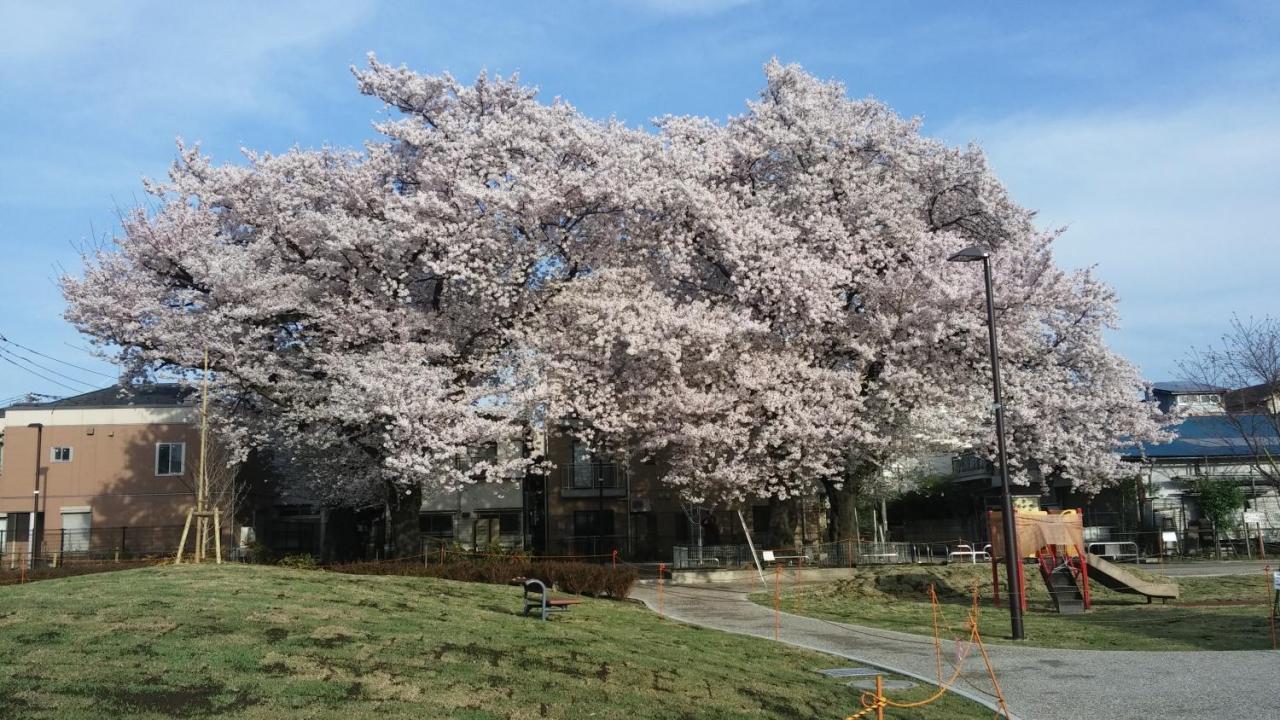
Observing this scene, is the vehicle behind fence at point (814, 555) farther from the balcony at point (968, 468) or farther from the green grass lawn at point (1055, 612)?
the balcony at point (968, 468)

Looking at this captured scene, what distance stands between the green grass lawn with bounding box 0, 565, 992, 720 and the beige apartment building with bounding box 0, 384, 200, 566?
3498 centimetres

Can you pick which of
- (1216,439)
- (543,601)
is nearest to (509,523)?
(1216,439)

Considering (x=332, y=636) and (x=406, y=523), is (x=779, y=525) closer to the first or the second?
(x=406, y=523)

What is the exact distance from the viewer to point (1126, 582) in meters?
26.8

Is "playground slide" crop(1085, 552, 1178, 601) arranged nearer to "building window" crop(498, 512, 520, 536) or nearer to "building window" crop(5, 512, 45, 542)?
"building window" crop(498, 512, 520, 536)

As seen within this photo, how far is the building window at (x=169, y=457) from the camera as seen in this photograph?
5038 centimetres

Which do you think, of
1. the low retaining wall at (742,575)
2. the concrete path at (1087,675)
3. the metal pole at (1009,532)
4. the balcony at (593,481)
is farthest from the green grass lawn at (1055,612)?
the balcony at (593,481)

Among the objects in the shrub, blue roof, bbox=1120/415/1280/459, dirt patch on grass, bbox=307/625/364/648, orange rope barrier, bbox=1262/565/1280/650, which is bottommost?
orange rope barrier, bbox=1262/565/1280/650

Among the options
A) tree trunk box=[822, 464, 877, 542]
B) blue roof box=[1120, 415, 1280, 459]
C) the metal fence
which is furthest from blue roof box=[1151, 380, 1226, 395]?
the metal fence

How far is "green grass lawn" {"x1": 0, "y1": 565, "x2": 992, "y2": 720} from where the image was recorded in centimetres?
1044

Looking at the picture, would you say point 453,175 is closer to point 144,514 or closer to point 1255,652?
point 1255,652

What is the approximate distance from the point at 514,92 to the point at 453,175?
433cm

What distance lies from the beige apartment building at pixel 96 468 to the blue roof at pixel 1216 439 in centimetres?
4372

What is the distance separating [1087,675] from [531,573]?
13.9 meters
